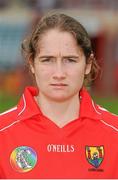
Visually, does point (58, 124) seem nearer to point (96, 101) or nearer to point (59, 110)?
point (59, 110)

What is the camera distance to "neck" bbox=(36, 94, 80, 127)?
4.23 meters

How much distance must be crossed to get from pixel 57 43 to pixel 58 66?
118 millimetres

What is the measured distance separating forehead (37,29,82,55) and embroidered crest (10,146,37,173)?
503mm

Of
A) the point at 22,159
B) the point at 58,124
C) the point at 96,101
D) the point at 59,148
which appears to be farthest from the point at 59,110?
the point at 96,101

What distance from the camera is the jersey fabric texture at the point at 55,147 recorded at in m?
4.07

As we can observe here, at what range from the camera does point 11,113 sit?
424cm

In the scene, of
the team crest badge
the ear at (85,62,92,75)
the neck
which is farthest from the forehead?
the team crest badge

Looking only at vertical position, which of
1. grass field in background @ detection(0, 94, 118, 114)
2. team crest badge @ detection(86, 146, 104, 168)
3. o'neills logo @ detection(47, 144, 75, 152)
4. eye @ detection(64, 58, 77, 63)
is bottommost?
grass field in background @ detection(0, 94, 118, 114)

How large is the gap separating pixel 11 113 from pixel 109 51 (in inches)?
903

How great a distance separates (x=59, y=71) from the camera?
13.3ft

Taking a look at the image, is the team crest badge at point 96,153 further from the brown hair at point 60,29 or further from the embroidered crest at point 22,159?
the brown hair at point 60,29

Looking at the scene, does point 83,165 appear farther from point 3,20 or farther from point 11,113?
point 3,20

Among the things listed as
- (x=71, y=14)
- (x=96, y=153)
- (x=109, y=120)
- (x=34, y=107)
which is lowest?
(x=71, y=14)

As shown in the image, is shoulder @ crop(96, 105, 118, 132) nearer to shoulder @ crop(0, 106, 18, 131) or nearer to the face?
the face
